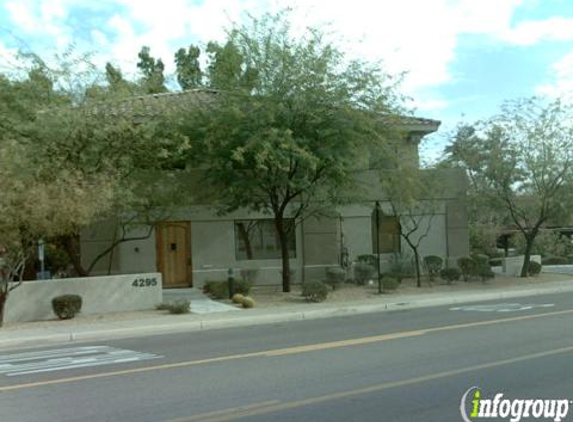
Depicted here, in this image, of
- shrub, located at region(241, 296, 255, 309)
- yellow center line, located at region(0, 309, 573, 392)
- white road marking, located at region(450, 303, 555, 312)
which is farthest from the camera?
shrub, located at region(241, 296, 255, 309)

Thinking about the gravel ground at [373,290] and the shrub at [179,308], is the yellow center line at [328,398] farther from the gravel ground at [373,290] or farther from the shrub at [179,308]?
the gravel ground at [373,290]

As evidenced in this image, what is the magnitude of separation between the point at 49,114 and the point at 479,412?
13.8m

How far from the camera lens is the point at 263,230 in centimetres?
2597

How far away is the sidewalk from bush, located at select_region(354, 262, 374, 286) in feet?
10.1

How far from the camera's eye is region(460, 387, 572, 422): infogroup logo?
21.4 feet

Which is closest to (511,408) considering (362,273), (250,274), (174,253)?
(362,273)

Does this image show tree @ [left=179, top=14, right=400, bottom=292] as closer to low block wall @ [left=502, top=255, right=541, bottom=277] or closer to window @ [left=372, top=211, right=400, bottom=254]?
window @ [left=372, top=211, right=400, bottom=254]

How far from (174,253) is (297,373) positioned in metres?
16.6

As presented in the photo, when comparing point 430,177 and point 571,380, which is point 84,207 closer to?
point 571,380

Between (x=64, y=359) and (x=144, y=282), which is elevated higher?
(x=144, y=282)

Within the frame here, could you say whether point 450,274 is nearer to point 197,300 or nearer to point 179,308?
point 197,300

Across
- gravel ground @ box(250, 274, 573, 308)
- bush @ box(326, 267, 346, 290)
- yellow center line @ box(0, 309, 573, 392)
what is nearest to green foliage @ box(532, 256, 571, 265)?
gravel ground @ box(250, 274, 573, 308)

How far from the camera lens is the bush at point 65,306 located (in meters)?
17.3

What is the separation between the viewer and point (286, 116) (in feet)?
65.3
